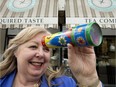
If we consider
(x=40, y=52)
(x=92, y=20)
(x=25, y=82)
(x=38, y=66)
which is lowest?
(x=25, y=82)

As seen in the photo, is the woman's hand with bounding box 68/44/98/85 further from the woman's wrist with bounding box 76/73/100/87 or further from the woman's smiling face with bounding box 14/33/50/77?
the woman's smiling face with bounding box 14/33/50/77

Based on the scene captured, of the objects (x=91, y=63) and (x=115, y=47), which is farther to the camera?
(x=115, y=47)

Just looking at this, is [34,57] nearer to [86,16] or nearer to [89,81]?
[89,81]

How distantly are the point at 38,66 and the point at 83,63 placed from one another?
37 cm

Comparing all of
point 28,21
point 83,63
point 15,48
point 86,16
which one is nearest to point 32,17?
point 28,21

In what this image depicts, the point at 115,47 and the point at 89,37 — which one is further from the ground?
the point at 89,37

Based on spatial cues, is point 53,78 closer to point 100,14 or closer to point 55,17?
point 55,17

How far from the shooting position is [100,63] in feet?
15.2

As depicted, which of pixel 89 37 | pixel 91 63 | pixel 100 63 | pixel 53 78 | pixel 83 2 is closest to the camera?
pixel 89 37

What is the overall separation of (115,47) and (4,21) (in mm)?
2513

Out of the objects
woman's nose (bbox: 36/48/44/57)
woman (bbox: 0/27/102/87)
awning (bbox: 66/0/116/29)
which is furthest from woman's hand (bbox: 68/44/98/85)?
awning (bbox: 66/0/116/29)

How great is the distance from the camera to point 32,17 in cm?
358

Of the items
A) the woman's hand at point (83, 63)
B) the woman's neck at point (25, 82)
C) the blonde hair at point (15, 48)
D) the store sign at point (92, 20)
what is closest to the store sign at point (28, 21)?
the store sign at point (92, 20)

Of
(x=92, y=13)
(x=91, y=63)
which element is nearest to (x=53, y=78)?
(x=91, y=63)
